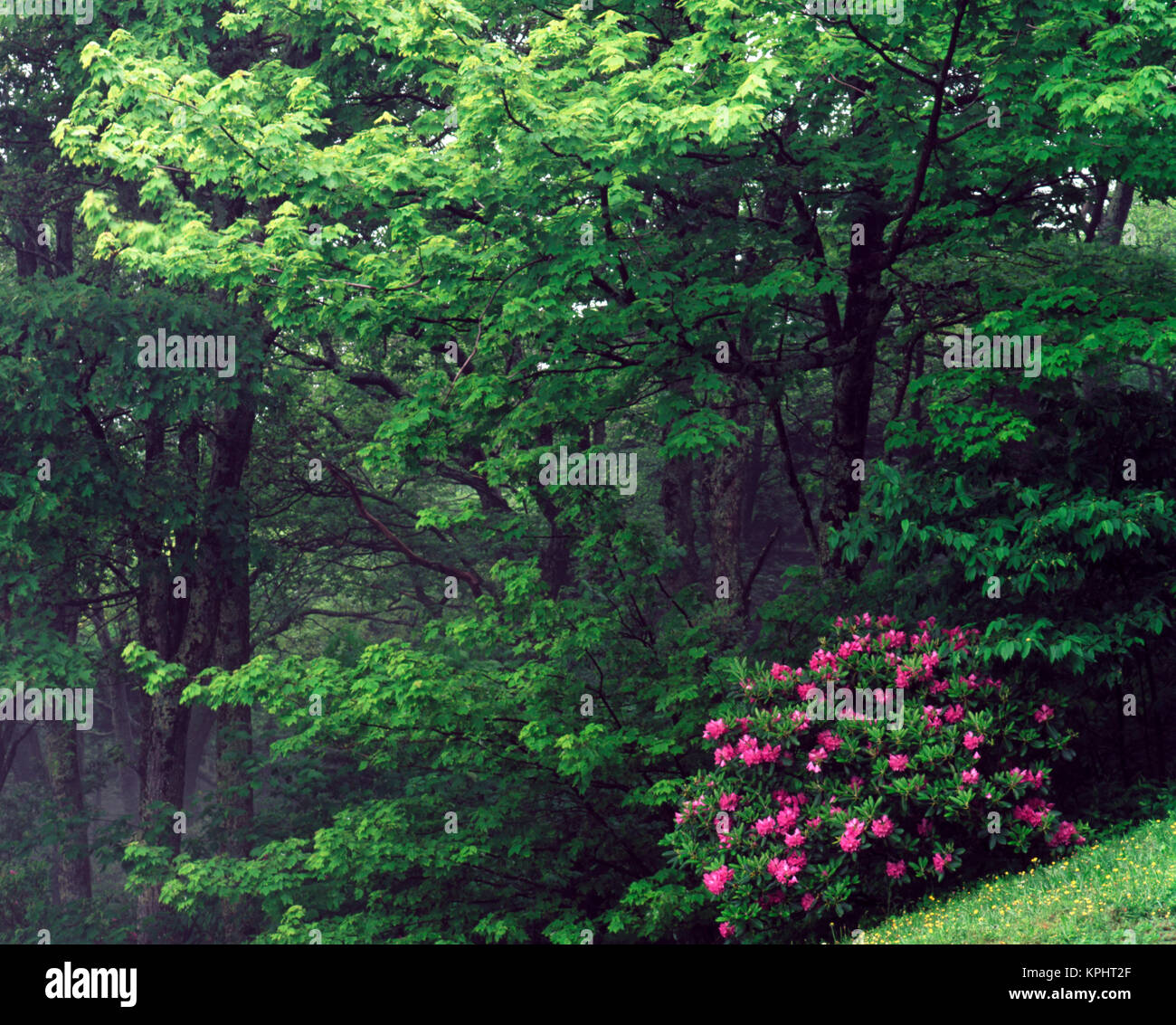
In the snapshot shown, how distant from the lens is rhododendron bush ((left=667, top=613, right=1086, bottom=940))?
Result: 9102mm

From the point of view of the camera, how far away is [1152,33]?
10.4 m

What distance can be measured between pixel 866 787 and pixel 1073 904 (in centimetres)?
206

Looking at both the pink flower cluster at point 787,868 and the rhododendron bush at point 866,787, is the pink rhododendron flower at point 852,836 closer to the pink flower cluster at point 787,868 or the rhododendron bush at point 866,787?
the rhododendron bush at point 866,787

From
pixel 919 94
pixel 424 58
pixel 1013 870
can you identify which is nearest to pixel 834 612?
pixel 1013 870

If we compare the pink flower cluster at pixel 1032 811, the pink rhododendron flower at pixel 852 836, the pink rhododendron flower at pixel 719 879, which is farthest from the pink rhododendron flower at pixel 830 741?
the pink flower cluster at pixel 1032 811

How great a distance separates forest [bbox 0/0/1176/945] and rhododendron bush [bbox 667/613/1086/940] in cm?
4

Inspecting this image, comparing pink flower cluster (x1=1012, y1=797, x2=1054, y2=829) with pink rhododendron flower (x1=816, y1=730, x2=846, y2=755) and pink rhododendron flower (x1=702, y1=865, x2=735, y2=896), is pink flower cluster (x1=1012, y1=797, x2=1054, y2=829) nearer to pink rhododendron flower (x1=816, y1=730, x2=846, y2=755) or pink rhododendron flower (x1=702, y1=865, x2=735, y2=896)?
pink rhododendron flower (x1=816, y1=730, x2=846, y2=755)

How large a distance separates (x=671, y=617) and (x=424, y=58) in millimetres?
6675

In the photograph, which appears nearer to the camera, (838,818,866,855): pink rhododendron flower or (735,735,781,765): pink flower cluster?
(838,818,866,855): pink rhododendron flower

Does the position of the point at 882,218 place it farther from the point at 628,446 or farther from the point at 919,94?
the point at 628,446

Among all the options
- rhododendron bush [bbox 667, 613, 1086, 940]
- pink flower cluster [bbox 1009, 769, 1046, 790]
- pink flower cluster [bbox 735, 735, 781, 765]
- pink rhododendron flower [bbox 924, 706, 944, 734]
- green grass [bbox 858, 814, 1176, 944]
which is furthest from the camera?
pink flower cluster [bbox 735, 735, 781, 765]

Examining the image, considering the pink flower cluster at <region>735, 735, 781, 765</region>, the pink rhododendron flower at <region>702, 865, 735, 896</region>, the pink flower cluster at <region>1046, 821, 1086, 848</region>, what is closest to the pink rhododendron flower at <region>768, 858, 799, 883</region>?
the pink rhododendron flower at <region>702, 865, 735, 896</region>

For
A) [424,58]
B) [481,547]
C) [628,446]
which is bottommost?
[481,547]

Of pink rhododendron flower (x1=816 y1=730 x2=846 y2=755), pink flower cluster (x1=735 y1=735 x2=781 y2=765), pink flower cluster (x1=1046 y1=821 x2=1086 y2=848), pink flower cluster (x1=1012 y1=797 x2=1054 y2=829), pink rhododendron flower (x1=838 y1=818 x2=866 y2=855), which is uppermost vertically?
pink rhododendron flower (x1=816 y1=730 x2=846 y2=755)
